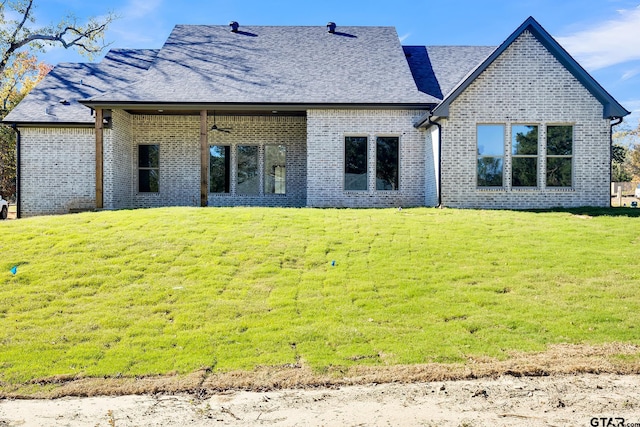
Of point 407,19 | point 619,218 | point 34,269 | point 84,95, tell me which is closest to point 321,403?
point 34,269

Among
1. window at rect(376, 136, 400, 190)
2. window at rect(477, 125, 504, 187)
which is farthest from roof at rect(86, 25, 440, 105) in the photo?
window at rect(477, 125, 504, 187)

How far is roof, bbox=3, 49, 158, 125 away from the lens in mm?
19016

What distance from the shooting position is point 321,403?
546 centimetres

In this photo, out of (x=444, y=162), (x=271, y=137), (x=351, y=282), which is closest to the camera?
(x=351, y=282)

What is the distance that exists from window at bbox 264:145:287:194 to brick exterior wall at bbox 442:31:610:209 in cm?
634

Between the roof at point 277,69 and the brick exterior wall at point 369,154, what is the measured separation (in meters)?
0.60

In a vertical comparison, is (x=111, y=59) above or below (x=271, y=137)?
above

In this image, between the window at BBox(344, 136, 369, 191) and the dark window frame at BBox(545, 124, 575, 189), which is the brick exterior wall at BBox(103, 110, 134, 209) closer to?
the window at BBox(344, 136, 369, 191)

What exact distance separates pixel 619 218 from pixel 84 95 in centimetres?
1811

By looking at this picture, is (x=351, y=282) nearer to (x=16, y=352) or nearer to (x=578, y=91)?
(x=16, y=352)

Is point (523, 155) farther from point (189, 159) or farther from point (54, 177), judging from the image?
point (54, 177)

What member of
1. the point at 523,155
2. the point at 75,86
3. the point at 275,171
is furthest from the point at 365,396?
the point at 75,86

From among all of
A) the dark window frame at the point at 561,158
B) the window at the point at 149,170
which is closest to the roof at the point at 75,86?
the window at the point at 149,170

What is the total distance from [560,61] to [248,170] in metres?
10.9
